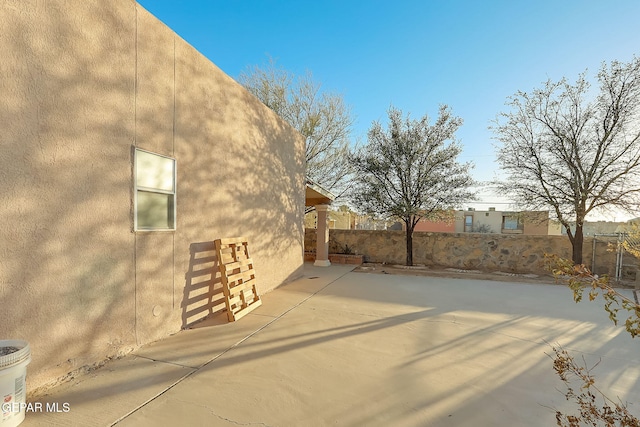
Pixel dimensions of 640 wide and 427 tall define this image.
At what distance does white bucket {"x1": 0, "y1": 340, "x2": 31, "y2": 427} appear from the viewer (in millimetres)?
1978

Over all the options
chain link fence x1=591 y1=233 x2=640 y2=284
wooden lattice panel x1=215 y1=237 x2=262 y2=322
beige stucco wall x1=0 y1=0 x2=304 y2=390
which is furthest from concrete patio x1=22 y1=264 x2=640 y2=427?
chain link fence x1=591 y1=233 x2=640 y2=284

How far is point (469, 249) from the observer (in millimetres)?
10844

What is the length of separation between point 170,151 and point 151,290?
69.6 inches

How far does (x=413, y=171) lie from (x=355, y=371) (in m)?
8.67

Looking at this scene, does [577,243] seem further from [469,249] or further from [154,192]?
[154,192]

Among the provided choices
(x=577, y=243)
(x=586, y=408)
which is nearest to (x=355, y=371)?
(x=586, y=408)

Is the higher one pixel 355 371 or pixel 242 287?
pixel 242 287

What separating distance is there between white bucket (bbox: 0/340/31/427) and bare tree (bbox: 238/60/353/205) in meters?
11.5

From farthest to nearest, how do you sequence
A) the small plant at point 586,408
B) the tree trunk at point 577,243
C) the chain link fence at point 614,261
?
the tree trunk at point 577,243 < the chain link fence at point 614,261 < the small plant at point 586,408

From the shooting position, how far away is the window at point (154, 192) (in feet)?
11.2

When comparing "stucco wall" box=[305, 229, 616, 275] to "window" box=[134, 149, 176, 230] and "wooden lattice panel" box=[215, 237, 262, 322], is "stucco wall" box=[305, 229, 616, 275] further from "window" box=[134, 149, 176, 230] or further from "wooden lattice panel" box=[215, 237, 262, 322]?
"window" box=[134, 149, 176, 230]

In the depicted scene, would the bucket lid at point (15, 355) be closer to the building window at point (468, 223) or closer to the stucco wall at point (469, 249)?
the stucco wall at point (469, 249)

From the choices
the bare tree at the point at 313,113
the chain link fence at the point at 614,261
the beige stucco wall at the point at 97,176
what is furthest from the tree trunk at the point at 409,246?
the beige stucco wall at the point at 97,176

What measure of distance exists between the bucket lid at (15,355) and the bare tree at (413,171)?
9846 mm
